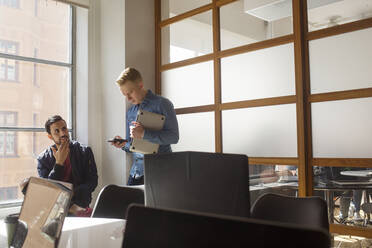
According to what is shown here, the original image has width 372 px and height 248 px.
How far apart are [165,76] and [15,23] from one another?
1516 millimetres

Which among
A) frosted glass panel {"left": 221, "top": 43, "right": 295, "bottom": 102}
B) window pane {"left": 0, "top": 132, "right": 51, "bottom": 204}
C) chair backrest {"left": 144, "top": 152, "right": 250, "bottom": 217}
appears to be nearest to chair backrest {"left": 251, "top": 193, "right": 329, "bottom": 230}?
chair backrest {"left": 144, "top": 152, "right": 250, "bottom": 217}

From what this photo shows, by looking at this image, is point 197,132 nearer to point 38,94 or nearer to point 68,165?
point 68,165

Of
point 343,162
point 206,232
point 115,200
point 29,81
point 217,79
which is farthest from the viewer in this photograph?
point 29,81

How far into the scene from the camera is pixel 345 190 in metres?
2.54

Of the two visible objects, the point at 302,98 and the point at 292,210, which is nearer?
the point at 292,210

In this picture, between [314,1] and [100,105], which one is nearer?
[314,1]

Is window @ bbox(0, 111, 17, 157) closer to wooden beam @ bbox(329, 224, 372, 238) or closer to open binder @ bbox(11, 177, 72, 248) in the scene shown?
open binder @ bbox(11, 177, 72, 248)

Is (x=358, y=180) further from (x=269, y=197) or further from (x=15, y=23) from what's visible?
(x=15, y=23)

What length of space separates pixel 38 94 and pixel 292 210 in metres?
2.82

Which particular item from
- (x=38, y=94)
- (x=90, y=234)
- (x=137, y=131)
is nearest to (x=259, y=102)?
(x=137, y=131)

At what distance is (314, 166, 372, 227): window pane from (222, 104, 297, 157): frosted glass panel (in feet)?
0.96

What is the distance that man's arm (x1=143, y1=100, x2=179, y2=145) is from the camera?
2721 millimetres

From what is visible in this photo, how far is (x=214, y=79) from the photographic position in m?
3.38

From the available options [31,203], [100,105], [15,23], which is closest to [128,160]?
[100,105]
